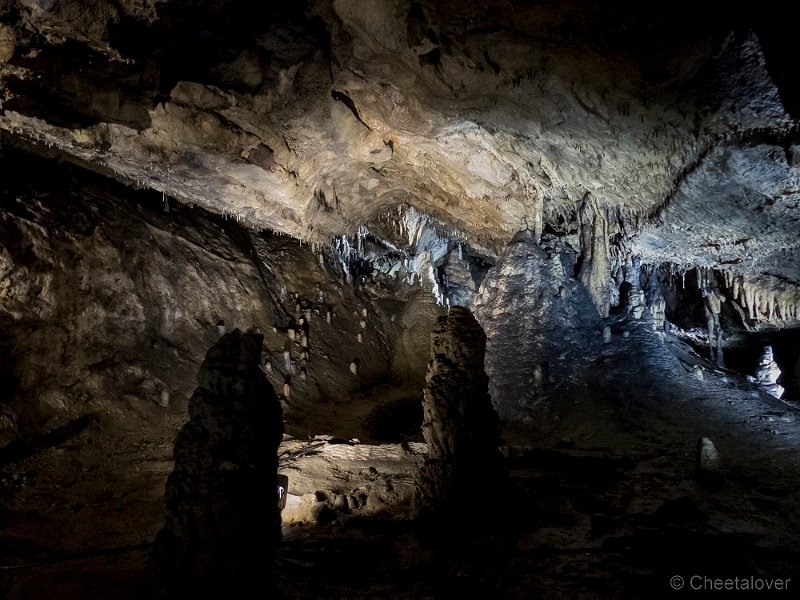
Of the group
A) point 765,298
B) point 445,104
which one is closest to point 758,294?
point 765,298

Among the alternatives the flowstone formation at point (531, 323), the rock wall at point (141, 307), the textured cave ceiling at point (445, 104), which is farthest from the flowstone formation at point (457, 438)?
the rock wall at point (141, 307)

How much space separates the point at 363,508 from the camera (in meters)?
6.27

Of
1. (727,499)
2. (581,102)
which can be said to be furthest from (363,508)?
(581,102)

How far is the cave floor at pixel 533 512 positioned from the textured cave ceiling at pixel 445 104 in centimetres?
387

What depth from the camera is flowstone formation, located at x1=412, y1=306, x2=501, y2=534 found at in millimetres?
5297

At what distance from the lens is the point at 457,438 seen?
17.6 ft

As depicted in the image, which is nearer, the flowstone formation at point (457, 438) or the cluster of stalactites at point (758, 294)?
the flowstone formation at point (457, 438)

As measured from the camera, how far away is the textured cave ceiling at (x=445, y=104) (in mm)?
5656

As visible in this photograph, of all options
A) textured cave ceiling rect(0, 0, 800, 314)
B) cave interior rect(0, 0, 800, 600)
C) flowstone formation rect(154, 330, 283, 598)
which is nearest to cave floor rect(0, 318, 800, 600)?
cave interior rect(0, 0, 800, 600)

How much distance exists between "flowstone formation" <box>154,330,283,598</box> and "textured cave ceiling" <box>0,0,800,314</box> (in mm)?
4657

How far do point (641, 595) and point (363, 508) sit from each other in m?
3.41

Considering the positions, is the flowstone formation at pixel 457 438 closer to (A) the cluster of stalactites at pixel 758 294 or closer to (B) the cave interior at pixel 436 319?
(B) the cave interior at pixel 436 319

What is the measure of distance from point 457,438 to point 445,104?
5.07m

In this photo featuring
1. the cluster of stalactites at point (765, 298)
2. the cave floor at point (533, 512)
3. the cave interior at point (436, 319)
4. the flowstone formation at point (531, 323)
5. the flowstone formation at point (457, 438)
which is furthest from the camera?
the cluster of stalactites at point (765, 298)
